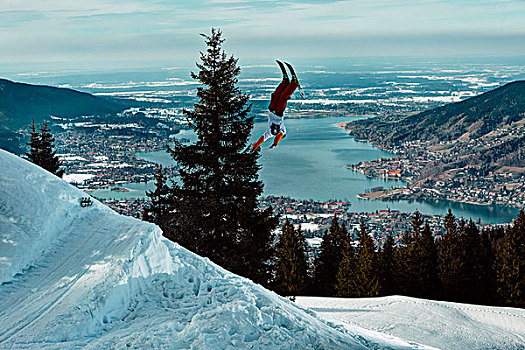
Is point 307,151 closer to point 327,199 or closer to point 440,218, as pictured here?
point 327,199

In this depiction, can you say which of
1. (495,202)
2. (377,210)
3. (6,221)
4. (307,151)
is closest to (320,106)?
(307,151)

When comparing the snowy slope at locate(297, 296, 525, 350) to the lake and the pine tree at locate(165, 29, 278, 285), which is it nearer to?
the pine tree at locate(165, 29, 278, 285)

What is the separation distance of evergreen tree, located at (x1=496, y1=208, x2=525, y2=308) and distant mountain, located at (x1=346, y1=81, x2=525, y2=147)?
10654 cm

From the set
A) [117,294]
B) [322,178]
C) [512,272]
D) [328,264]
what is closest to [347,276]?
[328,264]

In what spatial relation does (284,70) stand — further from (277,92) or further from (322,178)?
(322,178)

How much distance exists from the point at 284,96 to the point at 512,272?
1884 cm

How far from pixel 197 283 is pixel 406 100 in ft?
633

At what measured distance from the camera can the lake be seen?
220ft

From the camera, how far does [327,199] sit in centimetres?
6694

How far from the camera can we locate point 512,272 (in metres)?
20.6

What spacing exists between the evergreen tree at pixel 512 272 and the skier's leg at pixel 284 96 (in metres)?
18.5

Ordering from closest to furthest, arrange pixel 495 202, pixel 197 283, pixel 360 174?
pixel 197 283, pixel 495 202, pixel 360 174

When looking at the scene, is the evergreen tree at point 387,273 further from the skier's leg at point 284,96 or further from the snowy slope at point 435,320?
the skier's leg at point 284,96

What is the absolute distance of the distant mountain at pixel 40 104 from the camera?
96.3 m
